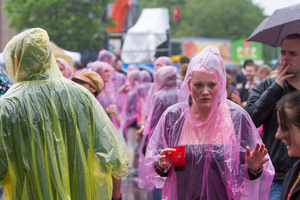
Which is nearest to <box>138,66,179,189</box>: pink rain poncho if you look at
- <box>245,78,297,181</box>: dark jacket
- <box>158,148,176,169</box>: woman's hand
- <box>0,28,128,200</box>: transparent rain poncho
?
<box>245,78,297,181</box>: dark jacket

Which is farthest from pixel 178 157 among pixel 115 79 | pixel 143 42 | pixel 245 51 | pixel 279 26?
pixel 245 51

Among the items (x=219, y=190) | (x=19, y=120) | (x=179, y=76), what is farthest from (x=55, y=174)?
(x=179, y=76)

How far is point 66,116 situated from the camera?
3326 mm

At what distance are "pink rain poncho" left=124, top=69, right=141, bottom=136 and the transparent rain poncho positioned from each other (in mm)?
7451

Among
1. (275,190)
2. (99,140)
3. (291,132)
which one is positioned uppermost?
(291,132)

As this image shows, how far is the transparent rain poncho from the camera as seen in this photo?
322 cm

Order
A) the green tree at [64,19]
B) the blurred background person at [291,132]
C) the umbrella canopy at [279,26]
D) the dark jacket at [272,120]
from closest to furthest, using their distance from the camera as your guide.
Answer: the blurred background person at [291,132] → the dark jacket at [272,120] → the umbrella canopy at [279,26] → the green tree at [64,19]

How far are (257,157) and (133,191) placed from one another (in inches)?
235

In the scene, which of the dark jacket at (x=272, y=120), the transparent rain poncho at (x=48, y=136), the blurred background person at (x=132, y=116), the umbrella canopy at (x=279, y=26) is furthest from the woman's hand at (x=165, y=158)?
the blurred background person at (x=132, y=116)

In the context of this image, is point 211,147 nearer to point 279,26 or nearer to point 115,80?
point 279,26

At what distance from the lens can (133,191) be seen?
9.17 m

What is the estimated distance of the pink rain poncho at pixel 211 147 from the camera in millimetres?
3488

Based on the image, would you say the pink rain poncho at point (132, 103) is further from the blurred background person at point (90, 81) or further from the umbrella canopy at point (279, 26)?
the umbrella canopy at point (279, 26)

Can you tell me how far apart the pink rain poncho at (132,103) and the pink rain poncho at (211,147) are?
714 centimetres
